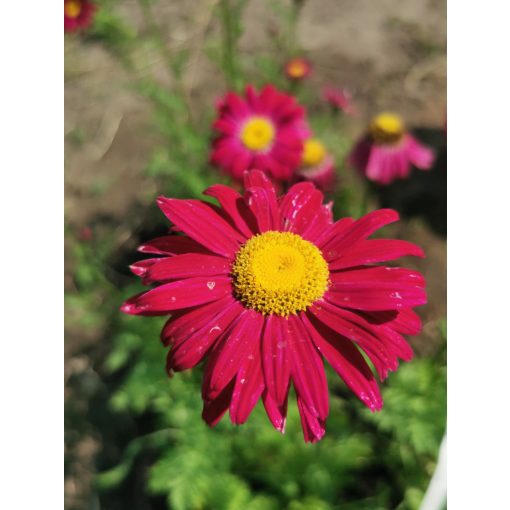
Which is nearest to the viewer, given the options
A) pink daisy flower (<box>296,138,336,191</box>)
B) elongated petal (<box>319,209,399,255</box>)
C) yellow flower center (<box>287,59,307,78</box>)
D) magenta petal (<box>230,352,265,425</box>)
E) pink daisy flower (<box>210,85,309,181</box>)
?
magenta petal (<box>230,352,265,425</box>)

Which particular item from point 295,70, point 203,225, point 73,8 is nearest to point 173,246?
point 203,225

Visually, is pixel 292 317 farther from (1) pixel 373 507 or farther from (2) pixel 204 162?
(2) pixel 204 162

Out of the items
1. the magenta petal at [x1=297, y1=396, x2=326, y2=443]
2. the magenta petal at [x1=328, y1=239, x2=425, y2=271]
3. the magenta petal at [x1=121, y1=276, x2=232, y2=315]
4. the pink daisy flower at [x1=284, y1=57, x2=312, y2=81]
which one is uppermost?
the pink daisy flower at [x1=284, y1=57, x2=312, y2=81]

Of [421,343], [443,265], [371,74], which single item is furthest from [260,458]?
[371,74]

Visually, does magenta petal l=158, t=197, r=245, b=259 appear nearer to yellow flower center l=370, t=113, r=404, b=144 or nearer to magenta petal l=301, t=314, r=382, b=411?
magenta petal l=301, t=314, r=382, b=411

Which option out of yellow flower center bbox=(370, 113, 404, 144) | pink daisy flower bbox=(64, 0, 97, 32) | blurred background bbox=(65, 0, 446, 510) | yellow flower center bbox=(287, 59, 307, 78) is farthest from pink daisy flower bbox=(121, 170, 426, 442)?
pink daisy flower bbox=(64, 0, 97, 32)

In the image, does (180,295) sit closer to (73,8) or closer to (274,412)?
(274,412)

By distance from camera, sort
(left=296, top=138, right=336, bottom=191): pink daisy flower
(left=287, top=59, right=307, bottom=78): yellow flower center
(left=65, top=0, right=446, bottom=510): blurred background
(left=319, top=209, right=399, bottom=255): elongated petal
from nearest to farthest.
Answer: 1. (left=319, top=209, right=399, bottom=255): elongated petal
2. (left=65, top=0, right=446, bottom=510): blurred background
3. (left=296, top=138, right=336, bottom=191): pink daisy flower
4. (left=287, top=59, right=307, bottom=78): yellow flower center
